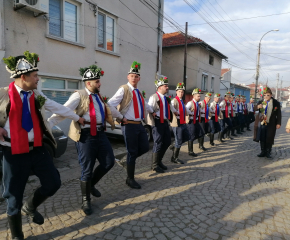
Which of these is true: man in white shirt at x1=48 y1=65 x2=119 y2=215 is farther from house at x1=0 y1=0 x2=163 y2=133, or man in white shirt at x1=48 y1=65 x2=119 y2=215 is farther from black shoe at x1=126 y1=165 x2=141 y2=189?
house at x1=0 y1=0 x2=163 y2=133

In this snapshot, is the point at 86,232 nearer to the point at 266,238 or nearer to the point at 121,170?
the point at 266,238

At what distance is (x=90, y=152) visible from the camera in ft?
11.3

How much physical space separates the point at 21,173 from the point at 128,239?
1.42 meters

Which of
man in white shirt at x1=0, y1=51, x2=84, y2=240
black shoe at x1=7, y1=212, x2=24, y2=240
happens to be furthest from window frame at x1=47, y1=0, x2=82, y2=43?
black shoe at x1=7, y1=212, x2=24, y2=240

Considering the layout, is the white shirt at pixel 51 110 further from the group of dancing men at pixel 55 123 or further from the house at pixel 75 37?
the house at pixel 75 37

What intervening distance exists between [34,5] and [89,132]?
6.31m

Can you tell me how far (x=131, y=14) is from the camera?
12547 mm

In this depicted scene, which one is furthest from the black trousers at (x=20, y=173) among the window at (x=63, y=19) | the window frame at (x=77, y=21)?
the window at (x=63, y=19)

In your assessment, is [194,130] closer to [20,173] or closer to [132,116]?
[132,116]

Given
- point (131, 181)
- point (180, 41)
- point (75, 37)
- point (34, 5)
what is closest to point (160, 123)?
point (131, 181)

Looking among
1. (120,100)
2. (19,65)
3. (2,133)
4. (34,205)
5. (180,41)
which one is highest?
(180,41)

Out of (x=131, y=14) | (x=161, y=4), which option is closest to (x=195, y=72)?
(x=161, y=4)

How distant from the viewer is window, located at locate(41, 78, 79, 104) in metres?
8.96

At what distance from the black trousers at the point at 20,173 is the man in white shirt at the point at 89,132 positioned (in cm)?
65
